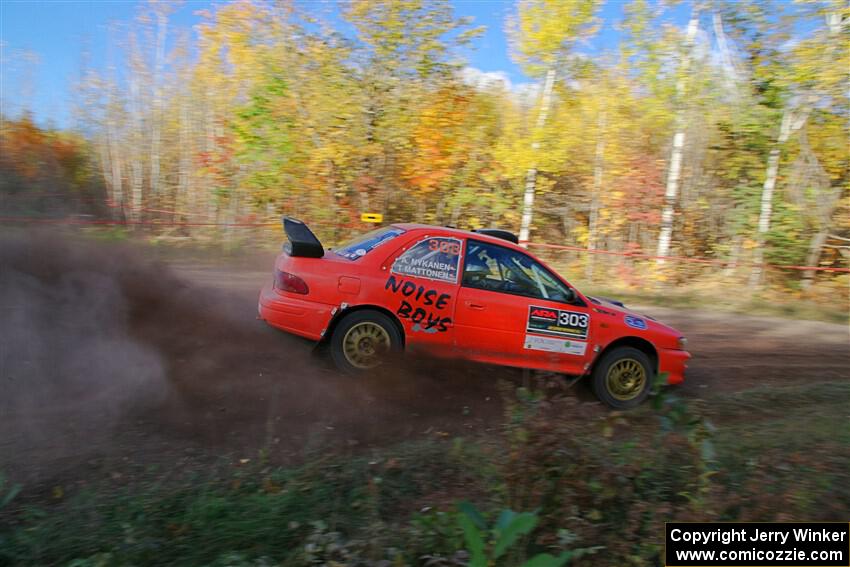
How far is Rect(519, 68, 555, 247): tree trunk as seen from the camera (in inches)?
661

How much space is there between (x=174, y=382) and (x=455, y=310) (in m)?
2.70

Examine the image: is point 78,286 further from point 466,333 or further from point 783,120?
point 783,120

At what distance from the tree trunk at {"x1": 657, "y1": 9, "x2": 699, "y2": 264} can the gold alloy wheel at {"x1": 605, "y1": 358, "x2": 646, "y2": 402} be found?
9821 millimetres

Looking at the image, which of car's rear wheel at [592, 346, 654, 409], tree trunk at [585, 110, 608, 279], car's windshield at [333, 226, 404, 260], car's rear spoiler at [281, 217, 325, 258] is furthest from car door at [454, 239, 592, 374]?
tree trunk at [585, 110, 608, 279]

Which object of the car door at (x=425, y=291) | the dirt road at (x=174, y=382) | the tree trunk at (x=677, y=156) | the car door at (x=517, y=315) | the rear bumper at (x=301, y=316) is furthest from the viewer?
the tree trunk at (x=677, y=156)

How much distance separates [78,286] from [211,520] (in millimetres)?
4961

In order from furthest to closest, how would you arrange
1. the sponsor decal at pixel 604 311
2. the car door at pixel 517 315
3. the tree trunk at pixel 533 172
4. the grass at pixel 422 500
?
1. the tree trunk at pixel 533 172
2. the sponsor decal at pixel 604 311
3. the car door at pixel 517 315
4. the grass at pixel 422 500

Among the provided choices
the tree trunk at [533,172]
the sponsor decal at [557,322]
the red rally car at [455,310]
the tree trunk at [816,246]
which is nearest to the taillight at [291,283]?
the red rally car at [455,310]

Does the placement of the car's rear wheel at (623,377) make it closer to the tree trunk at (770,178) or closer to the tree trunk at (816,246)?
the tree trunk at (770,178)

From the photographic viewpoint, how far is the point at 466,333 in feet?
20.1

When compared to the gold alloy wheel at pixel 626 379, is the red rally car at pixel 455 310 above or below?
above

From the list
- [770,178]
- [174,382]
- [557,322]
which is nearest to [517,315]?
[557,322]

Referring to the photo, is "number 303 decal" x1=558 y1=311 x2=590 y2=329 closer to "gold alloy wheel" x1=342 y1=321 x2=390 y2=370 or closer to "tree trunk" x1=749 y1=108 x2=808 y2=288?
"gold alloy wheel" x1=342 y1=321 x2=390 y2=370

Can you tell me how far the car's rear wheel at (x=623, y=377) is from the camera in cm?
640
